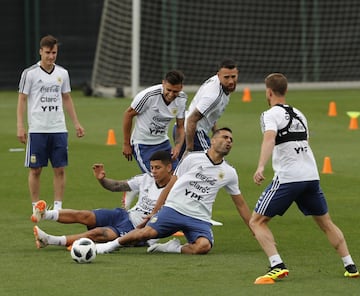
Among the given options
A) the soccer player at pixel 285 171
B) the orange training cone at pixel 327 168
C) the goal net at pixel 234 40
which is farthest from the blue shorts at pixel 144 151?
the goal net at pixel 234 40

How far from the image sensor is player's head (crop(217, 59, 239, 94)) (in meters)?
12.5

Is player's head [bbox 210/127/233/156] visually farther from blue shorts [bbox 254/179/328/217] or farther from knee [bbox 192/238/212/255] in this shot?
blue shorts [bbox 254/179/328/217]

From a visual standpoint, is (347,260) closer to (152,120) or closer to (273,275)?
(273,275)

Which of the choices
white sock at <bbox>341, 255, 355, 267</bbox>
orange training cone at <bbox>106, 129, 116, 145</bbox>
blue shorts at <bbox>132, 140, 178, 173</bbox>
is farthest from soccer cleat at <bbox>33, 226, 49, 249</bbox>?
orange training cone at <bbox>106, 129, 116, 145</bbox>

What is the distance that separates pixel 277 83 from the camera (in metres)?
9.71

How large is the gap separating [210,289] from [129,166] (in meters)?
8.79

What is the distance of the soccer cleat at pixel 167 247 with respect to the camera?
36.7 ft

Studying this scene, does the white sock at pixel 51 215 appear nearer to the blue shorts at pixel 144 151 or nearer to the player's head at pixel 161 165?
the player's head at pixel 161 165

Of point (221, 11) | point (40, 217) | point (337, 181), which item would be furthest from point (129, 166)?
point (221, 11)

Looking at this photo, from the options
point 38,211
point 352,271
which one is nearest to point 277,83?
point 352,271

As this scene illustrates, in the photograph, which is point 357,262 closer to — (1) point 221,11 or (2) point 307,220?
(2) point 307,220

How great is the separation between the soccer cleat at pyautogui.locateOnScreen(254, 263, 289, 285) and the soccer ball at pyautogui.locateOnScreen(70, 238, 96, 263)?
5.61ft

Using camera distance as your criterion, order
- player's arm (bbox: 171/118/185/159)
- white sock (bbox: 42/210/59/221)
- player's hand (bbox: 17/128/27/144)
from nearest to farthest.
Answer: white sock (bbox: 42/210/59/221)
player's arm (bbox: 171/118/185/159)
player's hand (bbox: 17/128/27/144)

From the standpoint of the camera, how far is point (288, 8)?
3114 centimetres
